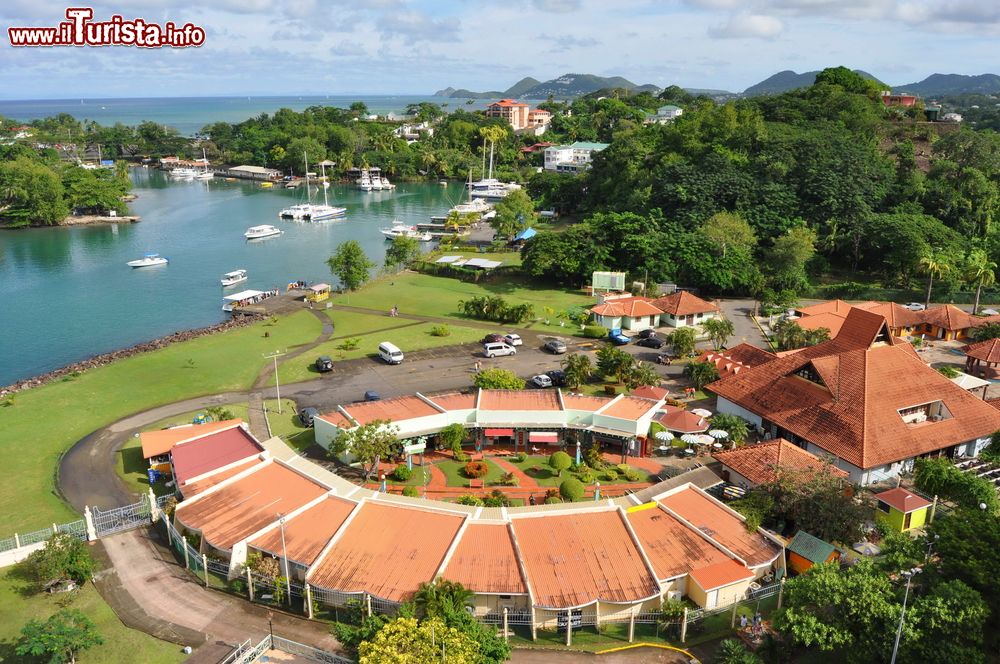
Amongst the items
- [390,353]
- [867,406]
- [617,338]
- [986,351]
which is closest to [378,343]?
[390,353]

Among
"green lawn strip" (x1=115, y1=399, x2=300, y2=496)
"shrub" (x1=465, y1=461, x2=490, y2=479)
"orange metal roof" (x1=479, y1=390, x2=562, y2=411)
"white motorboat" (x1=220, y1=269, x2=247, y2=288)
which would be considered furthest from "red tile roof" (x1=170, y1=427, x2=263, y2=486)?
"white motorboat" (x1=220, y1=269, x2=247, y2=288)

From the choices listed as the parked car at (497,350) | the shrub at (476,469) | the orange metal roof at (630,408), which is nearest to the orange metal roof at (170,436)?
the shrub at (476,469)

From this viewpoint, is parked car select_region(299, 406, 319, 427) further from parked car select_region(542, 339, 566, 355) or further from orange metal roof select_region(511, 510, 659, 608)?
parked car select_region(542, 339, 566, 355)

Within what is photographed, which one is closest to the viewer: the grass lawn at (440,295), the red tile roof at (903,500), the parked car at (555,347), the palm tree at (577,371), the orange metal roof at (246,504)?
the orange metal roof at (246,504)

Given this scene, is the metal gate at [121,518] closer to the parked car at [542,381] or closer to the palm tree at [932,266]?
the parked car at [542,381]

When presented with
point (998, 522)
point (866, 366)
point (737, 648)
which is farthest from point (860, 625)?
point (866, 366)

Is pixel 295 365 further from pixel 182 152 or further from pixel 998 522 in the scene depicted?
pixel 182 152
